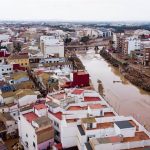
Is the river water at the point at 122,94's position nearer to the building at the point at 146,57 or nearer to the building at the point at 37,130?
the building at the point at 146,57

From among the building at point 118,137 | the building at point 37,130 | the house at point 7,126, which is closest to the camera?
the building at point 118,137

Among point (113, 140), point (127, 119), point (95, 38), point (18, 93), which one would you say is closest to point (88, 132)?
point (113, 140)

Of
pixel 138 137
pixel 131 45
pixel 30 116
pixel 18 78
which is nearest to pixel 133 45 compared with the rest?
pixel 131 45

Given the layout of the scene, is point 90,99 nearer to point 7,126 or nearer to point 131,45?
point 7,126

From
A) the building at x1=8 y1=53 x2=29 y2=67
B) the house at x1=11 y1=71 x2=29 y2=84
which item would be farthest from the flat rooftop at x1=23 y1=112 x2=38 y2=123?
the building at x1=8 y1=53 x2=29 y2=67

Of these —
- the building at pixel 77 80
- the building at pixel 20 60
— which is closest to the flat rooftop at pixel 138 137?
the building at pixel 77 80

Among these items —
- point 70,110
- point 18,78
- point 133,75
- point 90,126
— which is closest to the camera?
point 90,126

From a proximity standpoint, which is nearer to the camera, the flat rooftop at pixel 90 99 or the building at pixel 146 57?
the flat rooftop at pixel 90 99

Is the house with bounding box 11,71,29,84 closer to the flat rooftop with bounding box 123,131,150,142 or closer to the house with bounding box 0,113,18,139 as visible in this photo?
the house with bounding box 0,113,18,139
